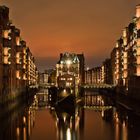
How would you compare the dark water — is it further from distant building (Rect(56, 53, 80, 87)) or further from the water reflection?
distant building (Rect(56, 53, 80, 87))

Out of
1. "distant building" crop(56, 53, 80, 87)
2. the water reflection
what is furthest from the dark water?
"distant building" crop(56, 53, 80, 87)

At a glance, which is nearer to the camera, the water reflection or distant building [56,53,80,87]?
the water reflection

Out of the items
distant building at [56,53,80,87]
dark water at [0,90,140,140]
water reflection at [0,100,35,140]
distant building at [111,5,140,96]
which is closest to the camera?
water reflection at [0,100,35,140]

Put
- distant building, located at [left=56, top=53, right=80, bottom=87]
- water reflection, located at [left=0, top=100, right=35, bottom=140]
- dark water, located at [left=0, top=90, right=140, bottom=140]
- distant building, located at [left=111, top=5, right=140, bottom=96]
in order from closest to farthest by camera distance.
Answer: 1. water reflection, located at [left=0, top=100, right=35, bottom=140]
2. dark water, located at [left=0, top=90, right=140, bottom=140]
3. distant building, located at [left=111, top=5, right=140, bottom=96]
4. distant building, located at [left=56, top=53, right=80, bottom=87]

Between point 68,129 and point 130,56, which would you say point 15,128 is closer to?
point 68,129

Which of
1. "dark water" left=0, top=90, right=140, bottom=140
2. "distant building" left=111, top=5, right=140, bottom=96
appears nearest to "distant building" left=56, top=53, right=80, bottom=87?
"distant building" left=111, top=5, right=140, bottom=96

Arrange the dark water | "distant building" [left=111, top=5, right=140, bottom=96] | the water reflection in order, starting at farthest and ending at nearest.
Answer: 1. "distant building" [left=111, top=5, right=140, bottom=96]
2. the dark water
3. the water reflection

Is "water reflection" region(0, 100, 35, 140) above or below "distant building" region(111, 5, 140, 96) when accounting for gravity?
below

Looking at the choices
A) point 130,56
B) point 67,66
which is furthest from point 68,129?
point 67,66

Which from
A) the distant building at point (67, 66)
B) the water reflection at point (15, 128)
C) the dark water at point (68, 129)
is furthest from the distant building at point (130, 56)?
the distant building at point (67, 66)

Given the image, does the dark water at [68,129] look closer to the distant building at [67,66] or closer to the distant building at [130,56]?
the distant building at [130,56]

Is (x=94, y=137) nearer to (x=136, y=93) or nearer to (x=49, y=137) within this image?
(x=49, y=137)

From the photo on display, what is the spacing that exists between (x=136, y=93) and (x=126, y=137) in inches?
1352

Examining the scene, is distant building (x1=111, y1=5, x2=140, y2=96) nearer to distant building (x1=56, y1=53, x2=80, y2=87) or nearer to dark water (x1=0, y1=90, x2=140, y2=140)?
dark water (x1=0, y1=90, x2=140, y2=140)
